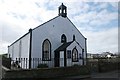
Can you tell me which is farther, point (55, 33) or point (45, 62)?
point (55, 33)

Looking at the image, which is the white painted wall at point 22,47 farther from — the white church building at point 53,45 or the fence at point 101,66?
the fence at point 101,66

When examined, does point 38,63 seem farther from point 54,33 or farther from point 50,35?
point 54,33

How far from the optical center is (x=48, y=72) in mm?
15891

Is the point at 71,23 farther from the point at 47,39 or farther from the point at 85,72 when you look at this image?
the point at 85,72

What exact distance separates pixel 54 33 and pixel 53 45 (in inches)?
65.6

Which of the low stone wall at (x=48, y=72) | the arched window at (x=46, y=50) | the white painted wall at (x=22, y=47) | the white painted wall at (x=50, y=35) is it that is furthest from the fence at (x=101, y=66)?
the white painted wall at (x=22, y=47)

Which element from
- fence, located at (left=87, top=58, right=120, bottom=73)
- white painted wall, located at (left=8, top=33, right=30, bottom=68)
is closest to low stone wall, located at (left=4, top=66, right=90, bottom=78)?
fence, located at (left=87, top=58, right=120, bottom=73)

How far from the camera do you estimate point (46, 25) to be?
24.5m

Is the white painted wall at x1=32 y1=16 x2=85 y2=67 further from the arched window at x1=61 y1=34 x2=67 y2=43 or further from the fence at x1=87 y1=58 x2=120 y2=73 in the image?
the fence at x1=87 y1=58 x2=120 y2=73

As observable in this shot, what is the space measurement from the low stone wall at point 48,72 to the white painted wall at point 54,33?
7.26m

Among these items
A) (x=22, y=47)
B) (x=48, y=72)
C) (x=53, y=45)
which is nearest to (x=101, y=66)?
(x=48, y=72)

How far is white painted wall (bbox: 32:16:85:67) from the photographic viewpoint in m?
23.3

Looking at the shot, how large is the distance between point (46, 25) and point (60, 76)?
993cm

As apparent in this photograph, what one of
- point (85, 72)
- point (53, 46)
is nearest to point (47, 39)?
point (53, 46)
